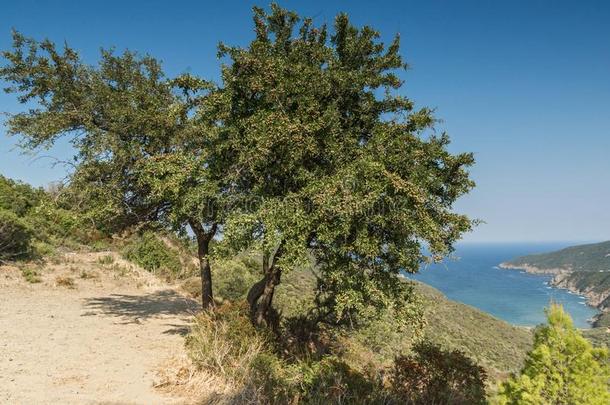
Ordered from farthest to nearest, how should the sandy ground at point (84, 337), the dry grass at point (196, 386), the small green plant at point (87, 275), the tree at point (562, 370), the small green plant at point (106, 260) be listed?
the small green plant at point (106, 260), the small green plant at point (87, 275), the sandy ground at point (84, 337), the dry grass at point (196, 386), the tree at point (562, 370)

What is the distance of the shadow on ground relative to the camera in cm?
1573

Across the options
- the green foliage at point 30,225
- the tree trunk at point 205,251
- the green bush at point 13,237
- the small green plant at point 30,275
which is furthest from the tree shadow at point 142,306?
the green bush at point 13,237

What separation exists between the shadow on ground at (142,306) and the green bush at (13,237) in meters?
6.95

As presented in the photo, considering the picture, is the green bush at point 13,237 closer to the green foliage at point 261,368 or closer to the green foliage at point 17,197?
the green foliage at point 17,197

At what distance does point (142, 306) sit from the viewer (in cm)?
1828

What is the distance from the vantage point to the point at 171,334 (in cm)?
1381

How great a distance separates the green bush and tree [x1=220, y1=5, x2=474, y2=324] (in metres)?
17.1

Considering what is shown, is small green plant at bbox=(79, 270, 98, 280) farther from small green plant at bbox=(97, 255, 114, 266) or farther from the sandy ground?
small green plant at bbox=(97, 255, 114, 266)

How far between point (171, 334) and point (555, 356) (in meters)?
11.5

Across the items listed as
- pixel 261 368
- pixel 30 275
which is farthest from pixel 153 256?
pixel 261 368

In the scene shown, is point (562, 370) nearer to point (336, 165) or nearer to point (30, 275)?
point (336, 165)

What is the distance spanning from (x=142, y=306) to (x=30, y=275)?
257 inches

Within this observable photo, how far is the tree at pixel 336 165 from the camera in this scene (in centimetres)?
993

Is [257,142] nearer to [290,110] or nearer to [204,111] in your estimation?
[290,110]
